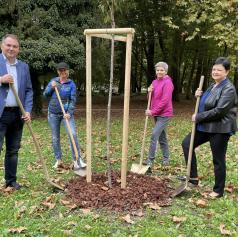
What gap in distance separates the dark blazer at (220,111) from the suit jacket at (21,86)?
261 cm

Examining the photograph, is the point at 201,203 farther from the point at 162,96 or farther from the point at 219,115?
the point at 162,96

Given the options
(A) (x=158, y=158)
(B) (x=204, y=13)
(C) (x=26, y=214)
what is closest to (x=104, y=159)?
(A) (x=158, y=158)

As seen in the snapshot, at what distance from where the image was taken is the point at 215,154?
6.06 metres

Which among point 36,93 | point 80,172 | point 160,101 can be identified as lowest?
point 36,93

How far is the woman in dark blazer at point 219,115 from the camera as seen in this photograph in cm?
579

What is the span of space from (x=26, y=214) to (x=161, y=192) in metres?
2.05

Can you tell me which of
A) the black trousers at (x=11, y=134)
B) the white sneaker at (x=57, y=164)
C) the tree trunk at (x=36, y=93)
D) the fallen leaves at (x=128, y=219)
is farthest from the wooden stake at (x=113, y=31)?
the tree trunk at (x=36, y=93)

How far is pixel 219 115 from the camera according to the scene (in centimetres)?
579

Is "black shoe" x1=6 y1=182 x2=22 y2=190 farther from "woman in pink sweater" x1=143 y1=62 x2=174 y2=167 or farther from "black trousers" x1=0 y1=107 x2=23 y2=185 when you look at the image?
"woman in pink sweater" x1=143 y1=62 x2=174 y2=167

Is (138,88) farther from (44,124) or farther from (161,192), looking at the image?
(161,192)

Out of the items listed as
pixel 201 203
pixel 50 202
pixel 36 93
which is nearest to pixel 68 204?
pixel 50 202

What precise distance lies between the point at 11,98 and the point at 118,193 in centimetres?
211

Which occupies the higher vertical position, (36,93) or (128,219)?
(128,219)

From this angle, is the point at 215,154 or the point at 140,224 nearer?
the point at 140,224
